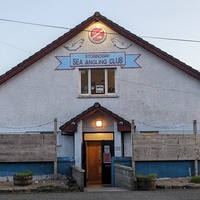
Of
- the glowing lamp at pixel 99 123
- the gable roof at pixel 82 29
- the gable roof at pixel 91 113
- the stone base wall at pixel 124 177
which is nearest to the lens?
the stone base wall at pixel 124 177

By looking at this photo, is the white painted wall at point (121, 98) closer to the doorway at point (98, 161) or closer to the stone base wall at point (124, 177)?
the doorway at point (98, 161)

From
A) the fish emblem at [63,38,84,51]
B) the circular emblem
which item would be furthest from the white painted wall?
the circular emblem

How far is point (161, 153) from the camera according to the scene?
681 inches

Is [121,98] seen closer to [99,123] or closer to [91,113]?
[99,123]

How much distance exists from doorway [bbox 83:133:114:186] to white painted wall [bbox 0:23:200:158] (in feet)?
5.92

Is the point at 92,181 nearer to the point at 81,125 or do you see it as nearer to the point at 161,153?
the point at 81,125

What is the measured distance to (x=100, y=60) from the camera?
2127cm

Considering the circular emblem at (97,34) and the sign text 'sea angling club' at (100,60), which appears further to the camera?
the circular emblem at (97,34)

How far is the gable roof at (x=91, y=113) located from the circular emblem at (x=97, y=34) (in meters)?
3.82

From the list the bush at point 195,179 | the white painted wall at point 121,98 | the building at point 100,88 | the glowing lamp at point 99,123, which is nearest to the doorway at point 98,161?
the building at point 100,88

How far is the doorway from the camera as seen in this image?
20489 mm

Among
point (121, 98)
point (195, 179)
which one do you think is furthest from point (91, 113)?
point (195, 179)

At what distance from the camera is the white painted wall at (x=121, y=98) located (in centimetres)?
2089

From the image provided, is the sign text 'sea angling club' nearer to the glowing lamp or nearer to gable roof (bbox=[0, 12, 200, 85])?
gable roof (bbox=[0, 12, 200, 85])
